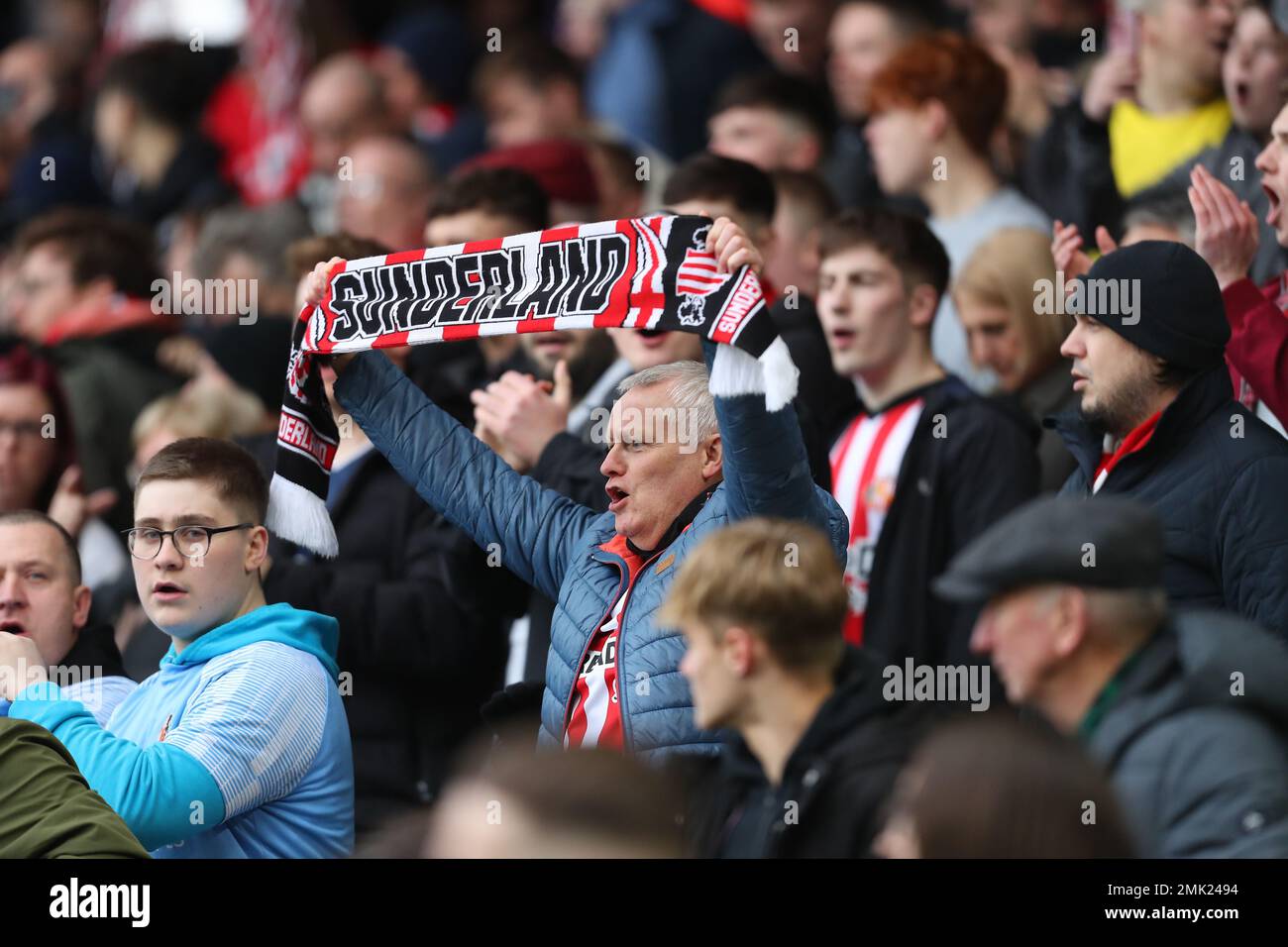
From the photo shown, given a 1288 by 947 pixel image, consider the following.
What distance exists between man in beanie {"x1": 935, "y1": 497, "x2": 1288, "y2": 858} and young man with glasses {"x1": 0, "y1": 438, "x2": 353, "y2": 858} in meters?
1.78

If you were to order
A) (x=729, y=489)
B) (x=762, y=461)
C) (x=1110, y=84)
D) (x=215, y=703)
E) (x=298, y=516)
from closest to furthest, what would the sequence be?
(x=762, y=461) → (x=729, y=489) → (x=215, y=703) → (x=298, y=516) → (x=1110, y=84)

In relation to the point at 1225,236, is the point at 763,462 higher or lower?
lower

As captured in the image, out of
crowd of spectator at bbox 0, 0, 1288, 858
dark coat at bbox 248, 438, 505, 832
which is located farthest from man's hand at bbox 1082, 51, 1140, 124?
dark coat at bbox 248, 438, 505, 832

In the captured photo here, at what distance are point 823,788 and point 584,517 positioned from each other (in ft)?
5.58

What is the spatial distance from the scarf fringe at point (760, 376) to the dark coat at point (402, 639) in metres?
1.64

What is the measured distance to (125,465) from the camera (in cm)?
838

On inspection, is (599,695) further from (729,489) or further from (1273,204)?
(1273,204)

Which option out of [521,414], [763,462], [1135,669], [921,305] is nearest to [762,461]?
[763,462]

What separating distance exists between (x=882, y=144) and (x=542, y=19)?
584 centimetres

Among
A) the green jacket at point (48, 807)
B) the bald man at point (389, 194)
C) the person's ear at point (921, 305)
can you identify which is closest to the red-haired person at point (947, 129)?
the person's ear at point (921, 305)

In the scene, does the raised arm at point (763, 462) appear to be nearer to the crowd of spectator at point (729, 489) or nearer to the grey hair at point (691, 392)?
the crowd of spectator at point (729, 489)

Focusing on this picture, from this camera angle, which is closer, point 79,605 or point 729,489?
point 729,489

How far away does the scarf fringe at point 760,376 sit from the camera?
4.61 m

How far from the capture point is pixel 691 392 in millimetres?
5105
